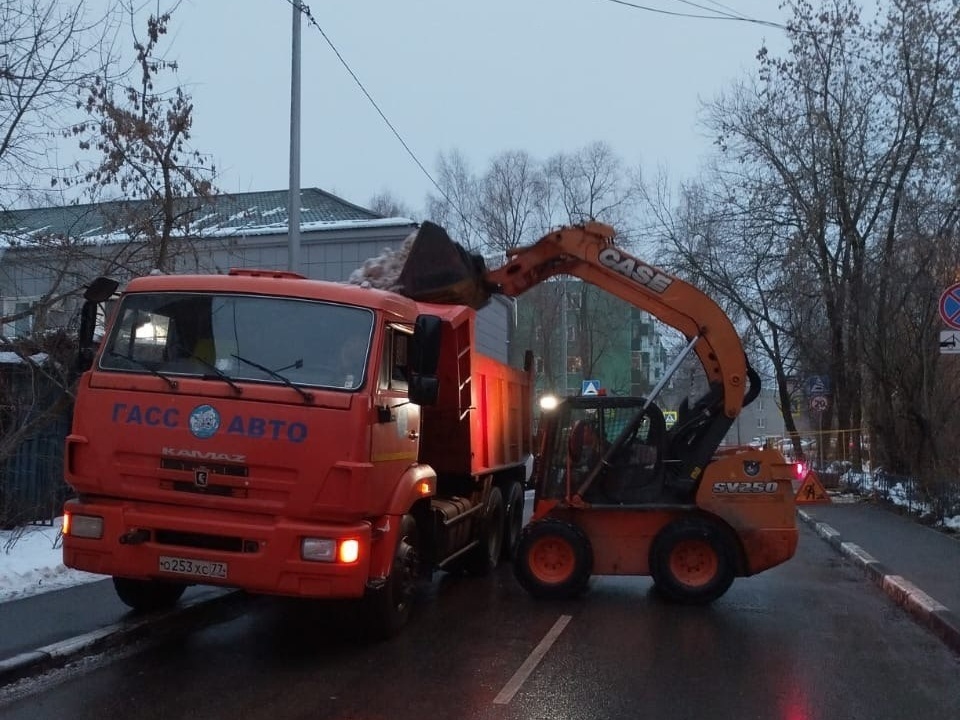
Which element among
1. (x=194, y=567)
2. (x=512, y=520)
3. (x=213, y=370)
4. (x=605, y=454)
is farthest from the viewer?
(x=512, y=520)

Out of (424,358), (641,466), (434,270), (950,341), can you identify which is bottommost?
(641,466)

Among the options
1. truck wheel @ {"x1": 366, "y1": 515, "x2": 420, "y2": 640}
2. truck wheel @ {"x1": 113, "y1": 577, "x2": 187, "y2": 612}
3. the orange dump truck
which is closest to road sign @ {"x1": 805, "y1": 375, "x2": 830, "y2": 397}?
truck wheel @ {"x1": 366, "y1": 515, "x2": 420, "y2": 640}

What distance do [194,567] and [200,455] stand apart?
789mm

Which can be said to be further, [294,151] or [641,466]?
[294,151]

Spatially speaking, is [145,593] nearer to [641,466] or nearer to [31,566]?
[31,566]

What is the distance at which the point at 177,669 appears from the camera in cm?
720

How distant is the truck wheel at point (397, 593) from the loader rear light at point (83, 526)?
203 centimetres

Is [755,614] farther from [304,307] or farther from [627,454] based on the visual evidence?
[304,307]

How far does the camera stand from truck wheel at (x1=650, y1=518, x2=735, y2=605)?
10.0m

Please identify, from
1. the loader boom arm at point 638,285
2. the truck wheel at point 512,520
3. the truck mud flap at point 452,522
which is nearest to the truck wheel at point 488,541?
the truck wheel at point 512,520

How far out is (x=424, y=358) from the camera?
7809mm

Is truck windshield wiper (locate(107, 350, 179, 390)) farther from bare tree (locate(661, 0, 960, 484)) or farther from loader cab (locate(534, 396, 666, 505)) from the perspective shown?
bare tree (locate(661, 0, 960, 484))

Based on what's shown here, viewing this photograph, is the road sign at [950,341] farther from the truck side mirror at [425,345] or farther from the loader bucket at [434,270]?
the truck side mirror at [425,345]

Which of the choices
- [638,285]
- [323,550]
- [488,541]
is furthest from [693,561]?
[323,550]
